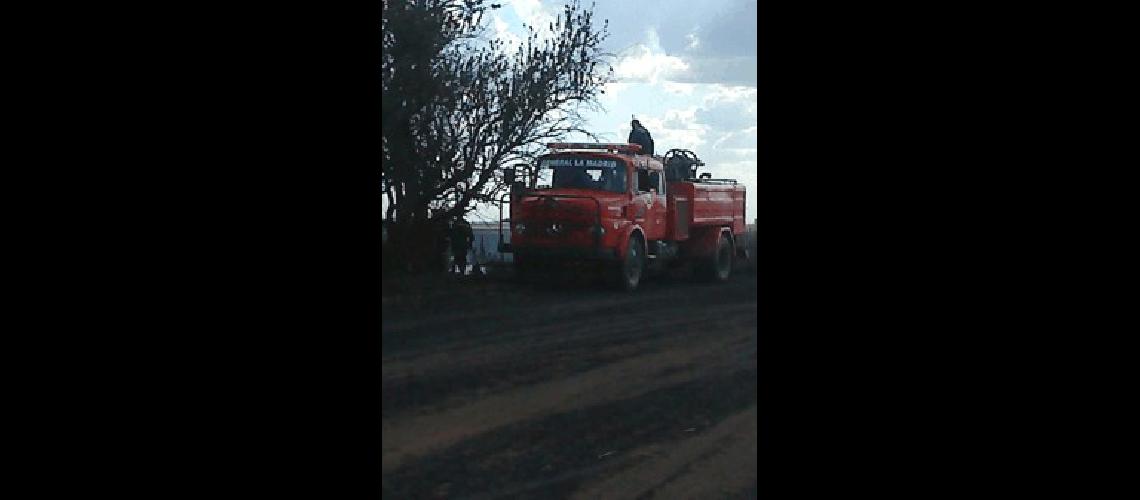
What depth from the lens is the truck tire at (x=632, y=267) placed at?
14.4 meters

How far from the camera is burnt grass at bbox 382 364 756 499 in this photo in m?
5.26

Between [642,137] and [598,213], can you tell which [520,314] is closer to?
[598,213]

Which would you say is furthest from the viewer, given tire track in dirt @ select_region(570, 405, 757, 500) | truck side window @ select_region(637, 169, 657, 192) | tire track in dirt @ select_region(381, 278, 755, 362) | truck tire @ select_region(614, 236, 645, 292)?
truck side window @ select_region(637, 169, 657, 192)

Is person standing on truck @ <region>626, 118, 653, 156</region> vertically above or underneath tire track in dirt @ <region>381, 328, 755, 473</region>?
above

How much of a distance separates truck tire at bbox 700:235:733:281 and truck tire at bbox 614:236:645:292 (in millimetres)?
1955

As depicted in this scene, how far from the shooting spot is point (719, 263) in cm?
1698

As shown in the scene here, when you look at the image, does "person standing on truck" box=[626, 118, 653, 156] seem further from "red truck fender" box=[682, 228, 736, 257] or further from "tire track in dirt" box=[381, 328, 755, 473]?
"tire track in dirt" box=[381, 328, 755, 473]

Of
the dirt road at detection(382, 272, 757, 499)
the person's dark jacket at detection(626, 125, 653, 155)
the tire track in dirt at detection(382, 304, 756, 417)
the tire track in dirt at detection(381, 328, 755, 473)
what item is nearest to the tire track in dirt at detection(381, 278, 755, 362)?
the dirt road at detection(382, 272, 757, 499)

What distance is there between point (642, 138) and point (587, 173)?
4.25ft

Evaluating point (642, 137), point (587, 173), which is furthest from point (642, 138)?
point (587, 173)

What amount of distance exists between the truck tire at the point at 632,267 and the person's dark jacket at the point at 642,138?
1.22 metres

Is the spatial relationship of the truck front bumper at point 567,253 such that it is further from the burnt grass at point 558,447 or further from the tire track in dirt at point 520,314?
the burnt grass at point 558,447
